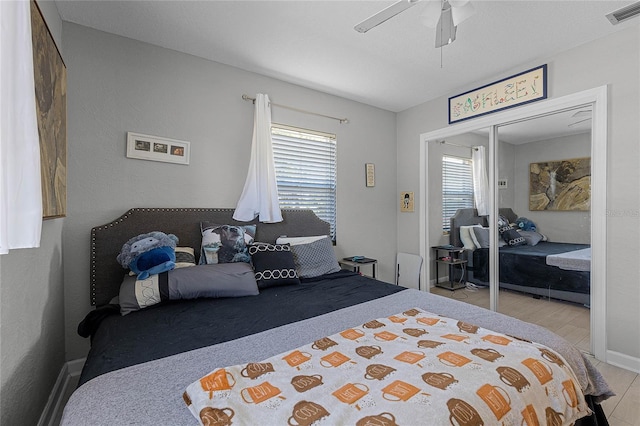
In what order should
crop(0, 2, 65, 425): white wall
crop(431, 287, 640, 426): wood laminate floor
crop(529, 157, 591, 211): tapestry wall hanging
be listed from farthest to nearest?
crop(529, 157, 591, 211): tapestry wall hanging → crop(431, 287, 640, 426): wood laminate floor → crop(0, 2, 65, 425): white wall

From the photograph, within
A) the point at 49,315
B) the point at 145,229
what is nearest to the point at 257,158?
the point at 145,229

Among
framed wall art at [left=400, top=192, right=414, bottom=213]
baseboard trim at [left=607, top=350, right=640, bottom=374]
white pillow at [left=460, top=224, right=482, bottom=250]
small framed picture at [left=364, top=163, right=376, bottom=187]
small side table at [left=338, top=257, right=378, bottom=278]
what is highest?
small framed picture at [left=364, top=163, right=376, bottom=187]

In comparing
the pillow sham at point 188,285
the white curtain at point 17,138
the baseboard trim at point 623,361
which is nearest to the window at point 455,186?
the baseboard trim at point 623,361

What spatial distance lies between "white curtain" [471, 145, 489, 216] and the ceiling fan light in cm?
180

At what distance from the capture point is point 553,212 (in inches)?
111

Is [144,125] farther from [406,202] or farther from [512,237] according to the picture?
[512,237]

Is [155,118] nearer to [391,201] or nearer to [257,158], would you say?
[257,158]

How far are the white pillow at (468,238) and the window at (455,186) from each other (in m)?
0.23

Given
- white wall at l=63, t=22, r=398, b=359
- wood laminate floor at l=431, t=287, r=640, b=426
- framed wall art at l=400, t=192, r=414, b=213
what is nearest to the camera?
wood laminate floor at l=431, t=287, r=640, b=426

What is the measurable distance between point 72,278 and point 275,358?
6.45 ft

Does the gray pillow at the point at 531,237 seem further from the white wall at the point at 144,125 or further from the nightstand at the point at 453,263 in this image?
the white wall at the point at 144,125

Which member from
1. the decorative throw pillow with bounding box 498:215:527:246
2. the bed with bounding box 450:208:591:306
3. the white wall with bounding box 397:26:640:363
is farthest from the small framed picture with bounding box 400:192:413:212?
the white wall with bounding box 397:26:640:363

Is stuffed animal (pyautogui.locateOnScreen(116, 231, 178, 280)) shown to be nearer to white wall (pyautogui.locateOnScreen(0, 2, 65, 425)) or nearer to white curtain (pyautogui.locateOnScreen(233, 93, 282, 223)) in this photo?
white wall (pyautogui.locateOnScreen(0, 2, 65, 425))

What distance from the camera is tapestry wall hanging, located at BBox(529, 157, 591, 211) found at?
2.58m
